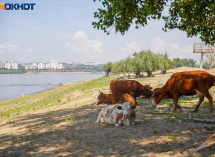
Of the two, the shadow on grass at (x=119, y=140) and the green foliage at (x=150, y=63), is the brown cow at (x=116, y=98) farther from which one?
the green foliage at (x=150, y=63)

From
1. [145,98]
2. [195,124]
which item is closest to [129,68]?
[145,98]

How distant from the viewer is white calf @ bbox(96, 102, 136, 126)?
791 cm

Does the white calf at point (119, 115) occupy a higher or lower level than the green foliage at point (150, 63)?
lower

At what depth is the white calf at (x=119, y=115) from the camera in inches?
312

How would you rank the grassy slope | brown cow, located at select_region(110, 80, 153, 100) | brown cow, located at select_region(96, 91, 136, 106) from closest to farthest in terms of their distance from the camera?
brown cow, located at select_region(96, 91, 136, 106) → brown cow, located at select_region(110, 80, 153, 100) → the grassy slope

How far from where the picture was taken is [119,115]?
26.4 ft

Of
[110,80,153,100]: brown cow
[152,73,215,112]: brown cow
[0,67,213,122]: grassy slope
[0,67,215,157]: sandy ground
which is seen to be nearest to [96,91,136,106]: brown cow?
[110,80,153,100]: brown cow

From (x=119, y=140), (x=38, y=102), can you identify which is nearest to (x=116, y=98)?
(x=119, y=140)

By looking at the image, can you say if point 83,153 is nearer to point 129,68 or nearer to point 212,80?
point 212,80

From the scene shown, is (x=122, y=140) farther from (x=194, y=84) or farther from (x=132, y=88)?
(x=132, y=88)

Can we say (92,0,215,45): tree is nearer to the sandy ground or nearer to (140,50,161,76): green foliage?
the sandy ground

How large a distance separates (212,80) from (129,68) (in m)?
43.1

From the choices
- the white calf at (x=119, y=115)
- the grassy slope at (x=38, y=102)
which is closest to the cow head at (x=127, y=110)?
the white calf at (x=119, y=115)

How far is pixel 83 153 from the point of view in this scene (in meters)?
5.45
